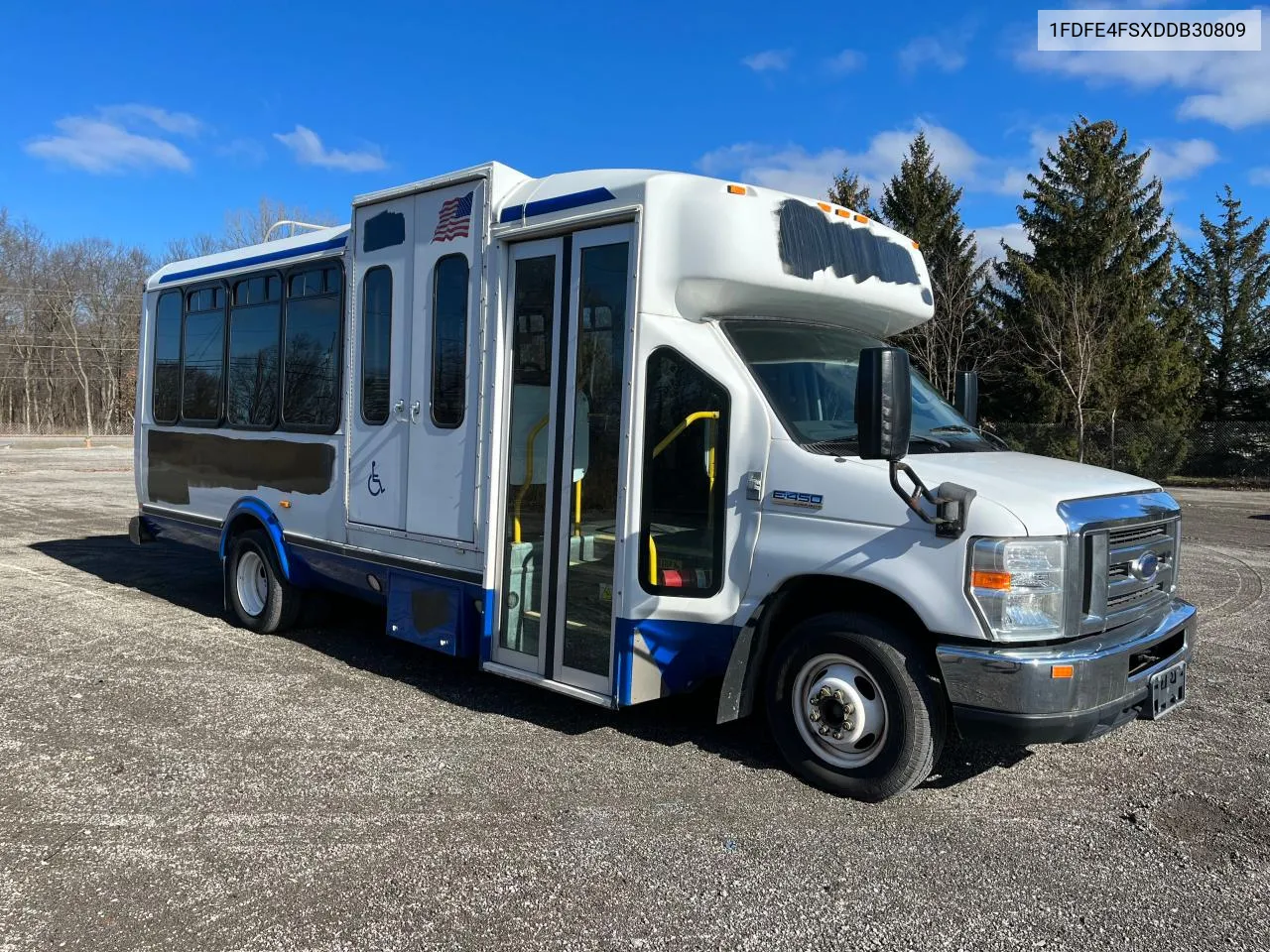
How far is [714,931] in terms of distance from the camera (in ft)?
10.9

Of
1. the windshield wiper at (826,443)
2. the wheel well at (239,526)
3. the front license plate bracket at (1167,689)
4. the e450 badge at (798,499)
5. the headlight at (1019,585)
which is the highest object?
the windshield wiper at (826,443)

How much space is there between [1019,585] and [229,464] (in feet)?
20.9

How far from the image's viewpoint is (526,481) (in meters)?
5.41

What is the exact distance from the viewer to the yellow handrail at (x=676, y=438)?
15.5 ft

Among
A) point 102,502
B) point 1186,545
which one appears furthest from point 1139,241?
point 102,502

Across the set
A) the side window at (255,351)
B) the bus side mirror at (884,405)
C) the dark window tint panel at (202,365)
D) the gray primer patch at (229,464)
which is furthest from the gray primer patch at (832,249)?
the dark window tint panel at (202,365)

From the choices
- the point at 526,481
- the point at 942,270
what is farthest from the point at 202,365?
the point at 942,270

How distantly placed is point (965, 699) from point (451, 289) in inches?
147

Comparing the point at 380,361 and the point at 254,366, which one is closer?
the point at 380,361

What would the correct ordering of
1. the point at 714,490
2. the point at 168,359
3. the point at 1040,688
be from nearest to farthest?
the point at 1040,688
the point at 714,490
the point at 168,359

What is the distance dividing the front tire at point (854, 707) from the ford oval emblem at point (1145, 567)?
110 cm

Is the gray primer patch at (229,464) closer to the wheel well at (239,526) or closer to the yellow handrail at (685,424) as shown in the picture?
the wheel well at (239,526)

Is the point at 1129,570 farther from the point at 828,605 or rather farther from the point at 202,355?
the point at 202,355

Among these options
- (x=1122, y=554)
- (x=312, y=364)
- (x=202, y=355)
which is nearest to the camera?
(x=1122, y=554)
